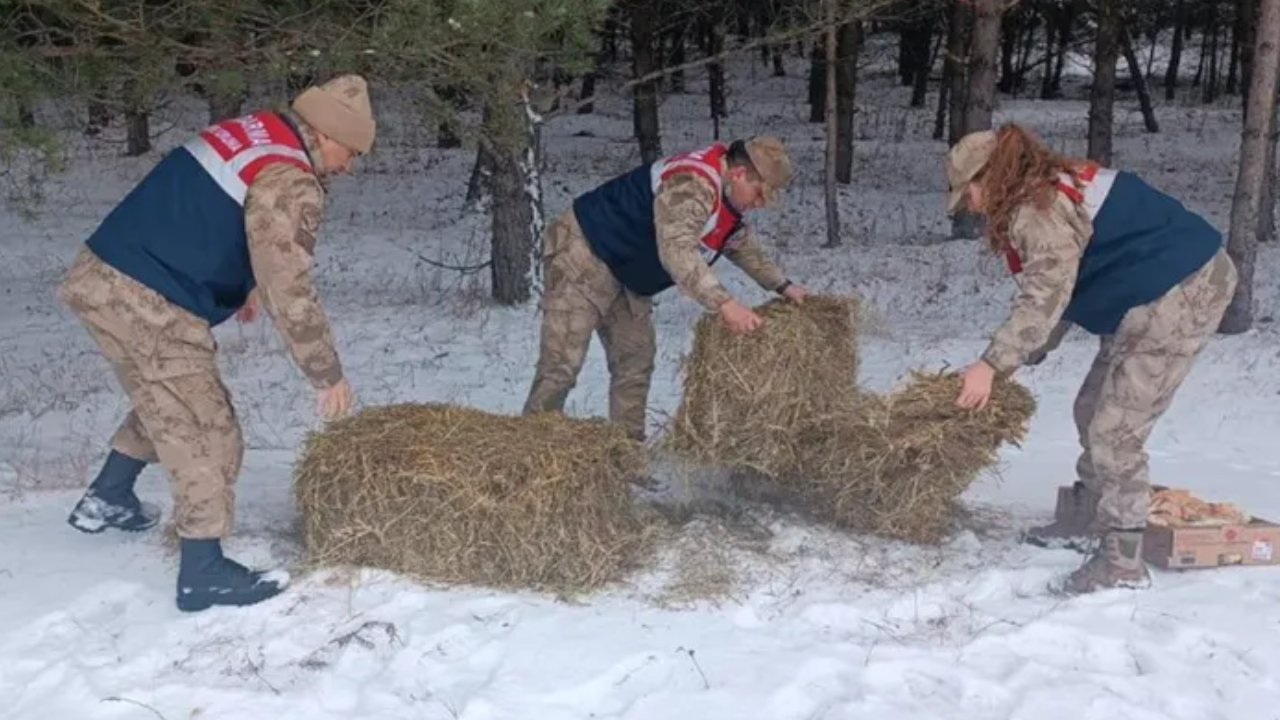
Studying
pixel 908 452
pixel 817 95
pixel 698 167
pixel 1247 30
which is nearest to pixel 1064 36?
pixel 817 95

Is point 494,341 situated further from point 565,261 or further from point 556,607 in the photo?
point 556,607

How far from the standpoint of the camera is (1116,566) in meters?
4.97

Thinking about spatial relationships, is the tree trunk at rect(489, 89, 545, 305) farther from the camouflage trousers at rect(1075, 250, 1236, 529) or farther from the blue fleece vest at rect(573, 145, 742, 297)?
the camouflage trousers at rect(1075, 250, 1236, 529)

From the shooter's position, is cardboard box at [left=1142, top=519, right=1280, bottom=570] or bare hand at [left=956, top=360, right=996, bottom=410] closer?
bare hand at [left=956, top=360, right=996, bottom=410]

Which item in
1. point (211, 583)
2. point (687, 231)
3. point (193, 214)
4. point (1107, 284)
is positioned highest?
point (193, 214)

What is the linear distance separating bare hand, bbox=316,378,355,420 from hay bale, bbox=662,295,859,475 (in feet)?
4.92

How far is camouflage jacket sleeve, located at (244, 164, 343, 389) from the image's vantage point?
4418 millimetres

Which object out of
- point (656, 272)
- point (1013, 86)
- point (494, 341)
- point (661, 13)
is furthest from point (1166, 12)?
point (656, 272)

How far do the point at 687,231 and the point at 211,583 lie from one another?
232cm

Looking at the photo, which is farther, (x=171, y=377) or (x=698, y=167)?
(x=698, y=167)

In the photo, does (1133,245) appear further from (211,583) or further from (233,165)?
(211,583)

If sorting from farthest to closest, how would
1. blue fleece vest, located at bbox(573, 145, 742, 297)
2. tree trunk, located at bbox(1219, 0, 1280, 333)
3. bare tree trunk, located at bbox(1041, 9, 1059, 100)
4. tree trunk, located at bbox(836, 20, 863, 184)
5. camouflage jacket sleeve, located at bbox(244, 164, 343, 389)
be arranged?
bare tree trunk, located at bbox(1041, 9, 1059, 100)
tree trunk, located at bbox(836, 20, 863, 184)
tree trunk, located at bbox(1219, 0, 1280, 333)
blue fleece vest, located at bbox(573, 145, 742, 297)
camouflage jacket sleeve, located at bbox(244, 164, 343, 389)

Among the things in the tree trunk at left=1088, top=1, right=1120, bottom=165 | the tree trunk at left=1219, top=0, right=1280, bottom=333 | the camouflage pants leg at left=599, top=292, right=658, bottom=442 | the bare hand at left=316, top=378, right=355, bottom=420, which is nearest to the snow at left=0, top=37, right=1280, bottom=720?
the bare hand at left=316, top=378, right=355, bottom=420

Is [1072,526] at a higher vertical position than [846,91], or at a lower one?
lower
